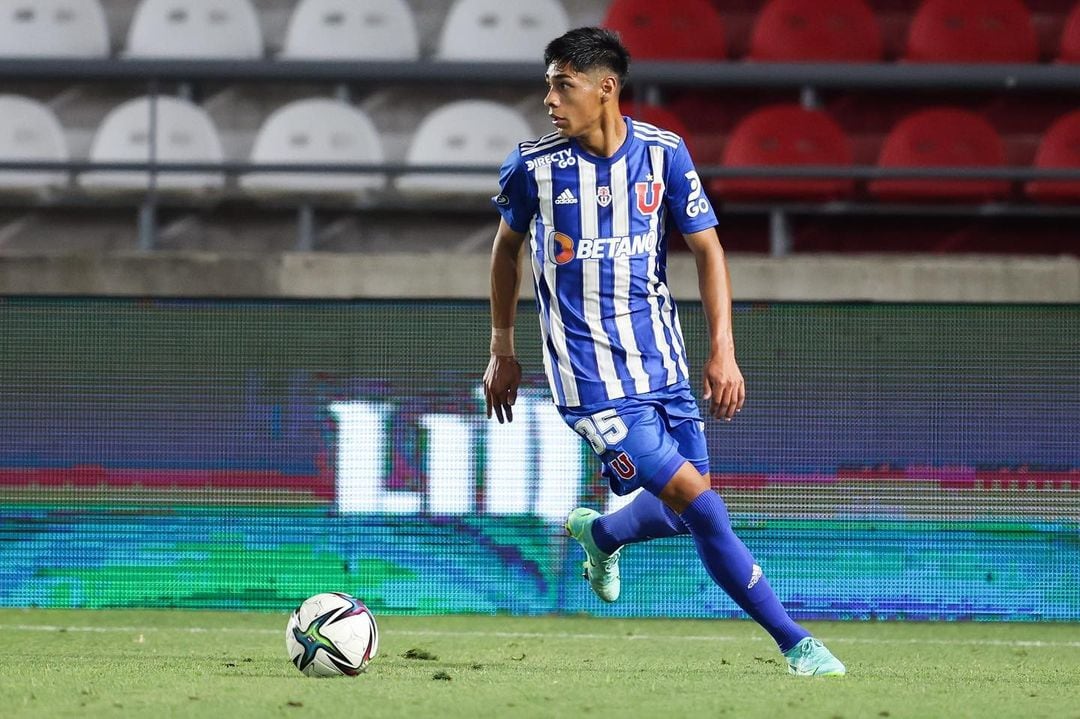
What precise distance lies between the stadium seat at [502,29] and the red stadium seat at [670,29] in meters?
0.46

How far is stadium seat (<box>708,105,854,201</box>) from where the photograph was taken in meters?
9.47

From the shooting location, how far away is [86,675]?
4273 mm

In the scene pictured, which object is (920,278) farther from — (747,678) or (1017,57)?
(747,678)

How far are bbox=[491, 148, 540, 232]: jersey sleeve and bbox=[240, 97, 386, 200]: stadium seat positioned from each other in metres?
5.44

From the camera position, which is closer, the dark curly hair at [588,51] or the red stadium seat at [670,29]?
the dark curly hair at [588,51]

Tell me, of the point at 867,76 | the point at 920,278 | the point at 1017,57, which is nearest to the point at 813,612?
the point at 920,278

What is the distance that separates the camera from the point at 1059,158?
9859 mm

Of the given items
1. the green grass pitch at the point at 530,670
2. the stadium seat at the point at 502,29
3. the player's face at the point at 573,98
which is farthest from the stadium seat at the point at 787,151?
the player's face at the point at 573,98

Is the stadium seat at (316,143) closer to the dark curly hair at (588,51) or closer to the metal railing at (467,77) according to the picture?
the metal railing at (467,77)

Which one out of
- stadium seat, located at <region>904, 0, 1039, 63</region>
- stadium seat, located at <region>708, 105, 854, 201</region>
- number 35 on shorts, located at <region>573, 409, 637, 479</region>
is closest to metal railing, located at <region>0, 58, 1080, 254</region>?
stadium seat, located at <region>708, 105, 854, 201</region>

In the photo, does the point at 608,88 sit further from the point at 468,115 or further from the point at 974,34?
the point at 974,34

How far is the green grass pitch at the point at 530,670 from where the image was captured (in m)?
3.64

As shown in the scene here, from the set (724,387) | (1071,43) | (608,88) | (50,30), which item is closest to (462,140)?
(50,30)

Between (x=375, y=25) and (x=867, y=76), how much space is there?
131 inches
